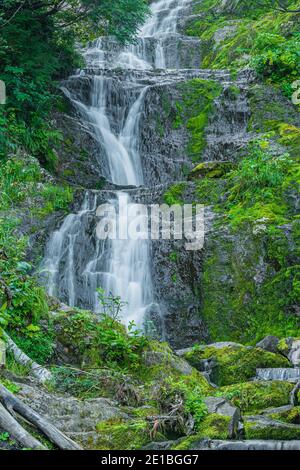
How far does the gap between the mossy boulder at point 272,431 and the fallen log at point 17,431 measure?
209 cm

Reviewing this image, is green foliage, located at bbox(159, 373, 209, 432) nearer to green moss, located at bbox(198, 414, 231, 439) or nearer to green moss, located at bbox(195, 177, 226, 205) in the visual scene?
green moss, located at bbox(198, 414, 231, 439)

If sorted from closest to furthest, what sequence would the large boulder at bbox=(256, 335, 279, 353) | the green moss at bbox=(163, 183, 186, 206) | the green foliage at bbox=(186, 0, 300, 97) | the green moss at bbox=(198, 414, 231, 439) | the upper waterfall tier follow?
the green moss at bbox=(198, 414, 231, 439), the large boulder at bbox=(256, 335, 279, 353), the green moss at bbox=(163, 183, 186, 206), the green foliage at bbox=(186, 0, 300, 97), the upper waterfall tier

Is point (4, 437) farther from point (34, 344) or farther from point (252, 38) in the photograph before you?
point (252, 38)

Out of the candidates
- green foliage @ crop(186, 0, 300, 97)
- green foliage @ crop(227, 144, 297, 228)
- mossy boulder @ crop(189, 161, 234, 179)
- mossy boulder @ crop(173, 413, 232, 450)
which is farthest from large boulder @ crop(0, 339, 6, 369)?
green foliage @ crop(186, 0, 300, 97)

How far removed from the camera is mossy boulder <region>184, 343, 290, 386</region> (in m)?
7.39

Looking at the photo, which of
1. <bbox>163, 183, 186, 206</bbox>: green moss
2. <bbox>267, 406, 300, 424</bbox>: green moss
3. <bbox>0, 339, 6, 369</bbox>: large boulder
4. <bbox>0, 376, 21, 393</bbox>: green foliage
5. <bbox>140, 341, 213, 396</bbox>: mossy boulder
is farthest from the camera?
<bbox>163, 183, 186, 206</bbox>: green moss

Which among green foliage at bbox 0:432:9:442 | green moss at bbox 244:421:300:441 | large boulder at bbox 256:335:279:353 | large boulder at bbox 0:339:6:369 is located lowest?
green moss at bbox 244:421:300:441

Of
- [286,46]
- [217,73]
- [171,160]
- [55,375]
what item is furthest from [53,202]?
[286,46]

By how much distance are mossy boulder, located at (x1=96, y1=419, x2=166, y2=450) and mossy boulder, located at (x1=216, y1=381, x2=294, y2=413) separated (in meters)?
1.40

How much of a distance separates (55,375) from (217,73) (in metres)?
12.9

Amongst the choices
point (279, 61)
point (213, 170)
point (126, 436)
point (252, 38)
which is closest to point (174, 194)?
point (213, 170)

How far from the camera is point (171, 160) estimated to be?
14805mm

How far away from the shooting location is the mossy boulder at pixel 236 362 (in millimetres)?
7395
